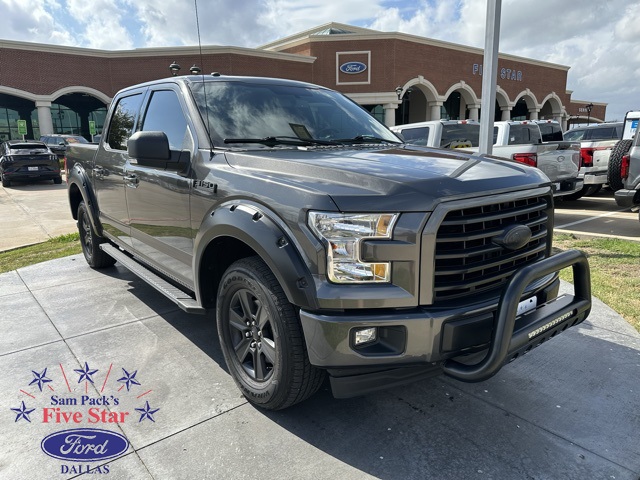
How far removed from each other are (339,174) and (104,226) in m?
3.80

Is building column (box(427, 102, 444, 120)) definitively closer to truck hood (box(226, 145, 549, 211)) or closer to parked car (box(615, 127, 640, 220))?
parked car (box(615, 127, 640, 220))

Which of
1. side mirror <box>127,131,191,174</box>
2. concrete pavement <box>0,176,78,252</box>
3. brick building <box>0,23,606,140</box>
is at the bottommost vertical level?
concrete pavement <box>0,176,78,252</box>

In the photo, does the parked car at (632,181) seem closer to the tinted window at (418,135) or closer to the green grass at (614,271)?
the green grass at (614,271)

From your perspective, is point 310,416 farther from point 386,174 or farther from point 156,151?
point 156,151

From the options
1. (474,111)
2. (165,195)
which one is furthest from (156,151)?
(474,111)

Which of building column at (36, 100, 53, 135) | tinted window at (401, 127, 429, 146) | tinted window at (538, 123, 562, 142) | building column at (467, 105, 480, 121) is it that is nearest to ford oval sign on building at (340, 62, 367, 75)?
building column at (467, 105, 480, 121)

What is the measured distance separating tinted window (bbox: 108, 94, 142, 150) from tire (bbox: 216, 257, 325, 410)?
7.49ft

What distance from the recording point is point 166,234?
3.67m

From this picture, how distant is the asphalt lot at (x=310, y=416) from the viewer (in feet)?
8.01

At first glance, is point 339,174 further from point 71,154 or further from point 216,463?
point 71,154

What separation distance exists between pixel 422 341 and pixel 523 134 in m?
9.34

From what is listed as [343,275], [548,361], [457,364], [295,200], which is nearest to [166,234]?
[295,200]

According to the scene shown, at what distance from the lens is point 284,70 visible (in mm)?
34344

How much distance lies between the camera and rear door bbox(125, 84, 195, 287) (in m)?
3.34
